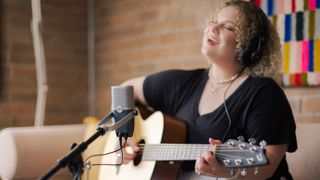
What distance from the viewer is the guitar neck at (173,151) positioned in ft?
5.16

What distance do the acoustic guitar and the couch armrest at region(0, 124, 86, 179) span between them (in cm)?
26

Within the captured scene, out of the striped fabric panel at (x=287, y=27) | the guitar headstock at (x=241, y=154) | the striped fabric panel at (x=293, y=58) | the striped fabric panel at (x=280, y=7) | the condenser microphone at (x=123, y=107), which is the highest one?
the striped fabric panel at (x=280, y=7)

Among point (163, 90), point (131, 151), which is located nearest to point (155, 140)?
point (131, 151)

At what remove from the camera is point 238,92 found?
1.87 meters

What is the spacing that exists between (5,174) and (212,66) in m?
0.98

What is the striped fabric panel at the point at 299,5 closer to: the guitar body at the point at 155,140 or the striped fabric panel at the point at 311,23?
the striped fabric panel at the point at 311,23

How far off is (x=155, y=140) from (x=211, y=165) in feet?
1.46

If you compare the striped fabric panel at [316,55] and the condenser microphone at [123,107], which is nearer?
the condenser microphone at [123,107]

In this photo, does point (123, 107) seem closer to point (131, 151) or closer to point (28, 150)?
point (131, 151)

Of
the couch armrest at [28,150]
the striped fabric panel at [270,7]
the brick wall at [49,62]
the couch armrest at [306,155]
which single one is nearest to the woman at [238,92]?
the couch armrest at [306,155]

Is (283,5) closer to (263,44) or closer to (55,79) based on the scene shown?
(263,44)

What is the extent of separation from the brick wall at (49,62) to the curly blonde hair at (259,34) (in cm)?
168

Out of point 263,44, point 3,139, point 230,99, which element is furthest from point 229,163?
point 3,139

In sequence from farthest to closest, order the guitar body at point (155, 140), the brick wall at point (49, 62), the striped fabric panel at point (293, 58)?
1. the brick wall at point (49, 62)
2. the striped fabric panel at point (293, 58)
3. the guitar body at point (155, 140)
